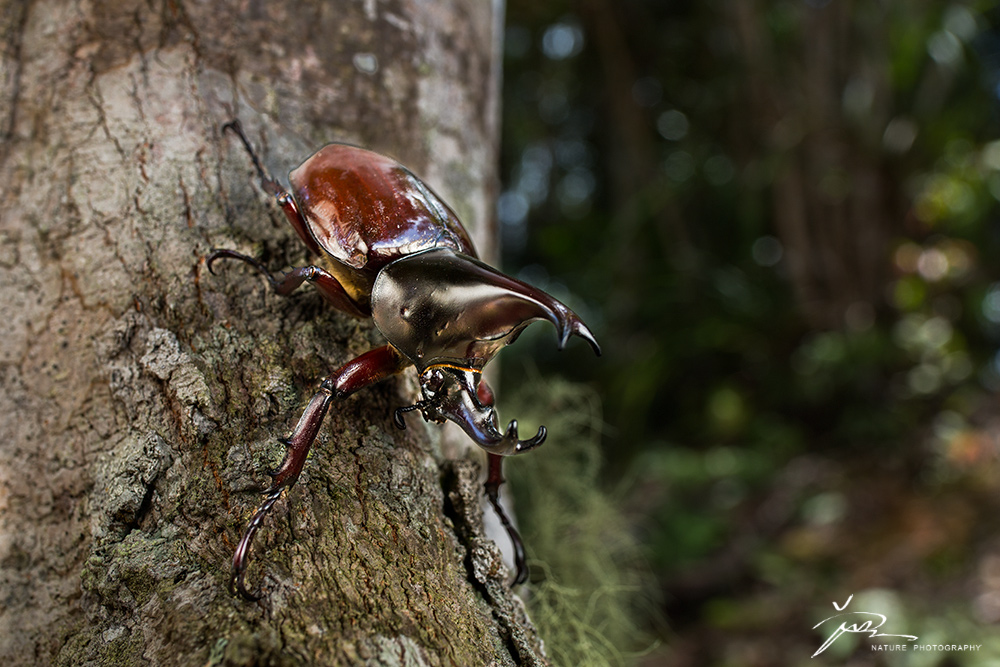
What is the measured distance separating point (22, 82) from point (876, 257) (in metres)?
4.21

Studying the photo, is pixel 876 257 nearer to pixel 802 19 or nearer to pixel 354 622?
pixel 802 19

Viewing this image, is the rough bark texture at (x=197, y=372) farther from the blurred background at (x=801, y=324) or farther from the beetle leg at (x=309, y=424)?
the blurred background at (x=801, y=324)

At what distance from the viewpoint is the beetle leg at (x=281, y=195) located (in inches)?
36.2

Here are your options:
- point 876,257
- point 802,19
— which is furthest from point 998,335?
point 802,19

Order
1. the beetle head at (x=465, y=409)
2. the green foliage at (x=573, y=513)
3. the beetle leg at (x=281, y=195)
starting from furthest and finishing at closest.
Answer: the green foliage at (x=573, y=513) < the beetle leg at (x=281, y=195) < the beetle head at (x=465, y=409)

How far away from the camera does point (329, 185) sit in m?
0.92

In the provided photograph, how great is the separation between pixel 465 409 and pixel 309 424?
0.17 metres

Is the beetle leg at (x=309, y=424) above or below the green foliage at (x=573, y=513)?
above

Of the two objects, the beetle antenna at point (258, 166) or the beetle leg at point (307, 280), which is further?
the beetle antenna at point (258, 166)

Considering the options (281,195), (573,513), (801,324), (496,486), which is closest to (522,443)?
(496,486)

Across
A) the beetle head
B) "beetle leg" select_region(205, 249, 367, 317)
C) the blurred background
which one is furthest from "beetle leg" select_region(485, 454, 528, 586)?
the blurred background

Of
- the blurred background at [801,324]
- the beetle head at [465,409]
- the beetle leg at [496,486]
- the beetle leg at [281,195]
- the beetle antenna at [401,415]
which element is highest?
the beetle leg at [281,195]

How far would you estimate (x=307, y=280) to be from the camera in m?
0.84

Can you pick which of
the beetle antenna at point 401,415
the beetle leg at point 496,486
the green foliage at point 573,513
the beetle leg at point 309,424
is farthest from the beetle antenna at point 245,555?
the green foliage at point 573,513
